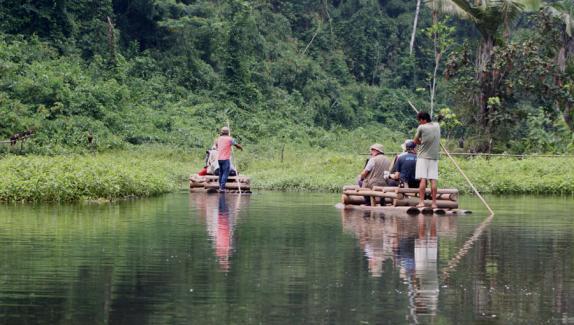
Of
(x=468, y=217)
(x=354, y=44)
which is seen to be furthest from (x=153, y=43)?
(x=468, y=217)

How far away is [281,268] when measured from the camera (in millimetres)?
11750

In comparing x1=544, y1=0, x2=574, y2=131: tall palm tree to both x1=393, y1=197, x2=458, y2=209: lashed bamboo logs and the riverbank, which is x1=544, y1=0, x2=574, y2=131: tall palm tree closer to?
the riverbank

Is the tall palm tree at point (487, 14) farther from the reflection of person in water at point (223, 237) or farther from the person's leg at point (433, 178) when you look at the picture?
the reflection of person in water at point (223, 237)

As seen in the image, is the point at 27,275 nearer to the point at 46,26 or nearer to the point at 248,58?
the point at 46,26

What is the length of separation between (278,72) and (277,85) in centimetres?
88

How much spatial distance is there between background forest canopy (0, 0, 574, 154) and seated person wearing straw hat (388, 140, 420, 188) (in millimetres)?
18652

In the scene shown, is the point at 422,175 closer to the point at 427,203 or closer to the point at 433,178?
the point at 433,178

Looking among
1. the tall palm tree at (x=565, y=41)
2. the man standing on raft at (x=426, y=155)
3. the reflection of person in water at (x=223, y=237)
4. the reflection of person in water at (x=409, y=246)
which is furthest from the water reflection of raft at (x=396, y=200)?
the tall palm tree at (x=565, y=41)

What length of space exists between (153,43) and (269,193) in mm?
28934

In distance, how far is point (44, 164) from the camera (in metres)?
23.4

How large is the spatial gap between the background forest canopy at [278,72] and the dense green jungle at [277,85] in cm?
9

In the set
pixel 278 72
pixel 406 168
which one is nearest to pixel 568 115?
pixel 278 72

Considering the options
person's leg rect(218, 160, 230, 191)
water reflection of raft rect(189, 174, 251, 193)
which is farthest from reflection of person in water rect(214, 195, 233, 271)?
water reflection of raft rect(189, 174, 251, 193)

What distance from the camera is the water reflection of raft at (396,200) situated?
69.1ft
